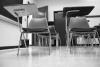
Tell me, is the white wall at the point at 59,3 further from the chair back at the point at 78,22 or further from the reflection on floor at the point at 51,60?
the reflection on floor at the point at 51,60

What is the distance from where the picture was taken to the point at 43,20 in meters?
3.19

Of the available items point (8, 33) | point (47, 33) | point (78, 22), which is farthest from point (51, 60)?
point (8, 33)

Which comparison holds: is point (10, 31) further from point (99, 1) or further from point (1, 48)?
point (99, 1)

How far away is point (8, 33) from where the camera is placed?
400 cm

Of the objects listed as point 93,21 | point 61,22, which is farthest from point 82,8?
point 93,21

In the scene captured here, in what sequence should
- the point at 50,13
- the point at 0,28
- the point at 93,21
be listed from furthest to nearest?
1. the point at 50,13
2. the point at 93,21
3. the point at 0,28

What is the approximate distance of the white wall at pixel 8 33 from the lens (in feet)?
11.6

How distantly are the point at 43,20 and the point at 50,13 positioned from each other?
531 centimetres

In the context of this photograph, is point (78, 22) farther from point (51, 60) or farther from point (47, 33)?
point (51, 60)

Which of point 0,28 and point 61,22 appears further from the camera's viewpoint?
point 61,22

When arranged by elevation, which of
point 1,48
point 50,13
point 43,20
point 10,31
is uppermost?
point 50,13

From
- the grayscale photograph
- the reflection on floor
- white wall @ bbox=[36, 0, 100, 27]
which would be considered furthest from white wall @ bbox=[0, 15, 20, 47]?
white wall @ bbox=[36, 0, 100, 27]

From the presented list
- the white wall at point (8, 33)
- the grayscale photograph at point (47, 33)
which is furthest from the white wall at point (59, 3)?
the white wall at point (8, 33)

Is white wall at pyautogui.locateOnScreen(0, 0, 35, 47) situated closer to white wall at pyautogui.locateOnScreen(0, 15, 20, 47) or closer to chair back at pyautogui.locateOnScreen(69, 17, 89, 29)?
white wall at pyautogui.locateOnScreen(0, 15, 20, 47)
